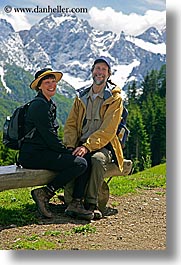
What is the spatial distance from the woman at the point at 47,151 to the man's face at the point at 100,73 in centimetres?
52

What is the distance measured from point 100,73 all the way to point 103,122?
2.11 ft

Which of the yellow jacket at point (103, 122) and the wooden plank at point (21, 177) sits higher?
the yellow jacket at point (103, 122)

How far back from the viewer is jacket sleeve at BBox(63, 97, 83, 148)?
6.65 metres

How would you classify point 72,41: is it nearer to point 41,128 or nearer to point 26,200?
point 26,200

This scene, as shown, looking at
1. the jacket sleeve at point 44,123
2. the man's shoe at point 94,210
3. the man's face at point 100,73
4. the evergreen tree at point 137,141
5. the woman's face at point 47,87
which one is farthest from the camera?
the evergreen tree at point 137,141

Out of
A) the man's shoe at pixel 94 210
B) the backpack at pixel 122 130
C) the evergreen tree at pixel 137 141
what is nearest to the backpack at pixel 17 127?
the man's shoe at pixel 94 210

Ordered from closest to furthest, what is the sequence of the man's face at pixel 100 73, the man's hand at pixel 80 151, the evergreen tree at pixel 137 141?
the man's hand at pixel 80 151 < the man's face at pixel 100 73 < the evergreen tree at pixel 137 141

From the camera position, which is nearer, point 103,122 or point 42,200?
point 42,200

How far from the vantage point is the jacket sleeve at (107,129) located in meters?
6.33

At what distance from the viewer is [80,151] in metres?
6.30

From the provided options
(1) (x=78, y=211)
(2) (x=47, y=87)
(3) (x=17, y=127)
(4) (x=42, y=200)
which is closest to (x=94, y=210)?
(1) (x=78, y=211)

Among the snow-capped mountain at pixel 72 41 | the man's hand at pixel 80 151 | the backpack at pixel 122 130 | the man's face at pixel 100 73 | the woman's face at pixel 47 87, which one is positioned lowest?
the man's hand at pixel 80 151

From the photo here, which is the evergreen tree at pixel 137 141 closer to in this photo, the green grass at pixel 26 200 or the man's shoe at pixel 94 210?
the green grass at pixel 26 200

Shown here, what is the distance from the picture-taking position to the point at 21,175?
600 cm
